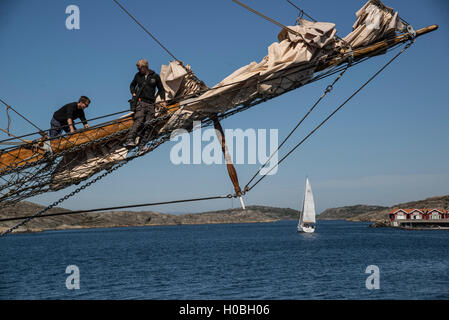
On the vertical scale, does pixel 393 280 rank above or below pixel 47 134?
below

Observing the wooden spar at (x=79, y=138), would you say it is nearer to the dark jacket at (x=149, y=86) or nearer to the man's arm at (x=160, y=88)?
the man's arm at (x=160, y=88)

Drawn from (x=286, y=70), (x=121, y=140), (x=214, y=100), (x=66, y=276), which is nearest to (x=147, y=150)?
(x=121, y=140)

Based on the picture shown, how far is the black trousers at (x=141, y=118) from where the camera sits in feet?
28.0

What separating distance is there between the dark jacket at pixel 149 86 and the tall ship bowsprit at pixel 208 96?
0.13m

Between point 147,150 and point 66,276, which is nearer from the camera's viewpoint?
point 147,150

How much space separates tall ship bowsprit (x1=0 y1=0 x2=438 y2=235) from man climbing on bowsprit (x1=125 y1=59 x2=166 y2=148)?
0.52 ft

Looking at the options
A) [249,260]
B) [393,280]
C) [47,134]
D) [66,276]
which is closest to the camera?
[47,134]

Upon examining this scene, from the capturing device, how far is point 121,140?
8.79 metres

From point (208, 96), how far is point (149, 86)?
3.88 ft

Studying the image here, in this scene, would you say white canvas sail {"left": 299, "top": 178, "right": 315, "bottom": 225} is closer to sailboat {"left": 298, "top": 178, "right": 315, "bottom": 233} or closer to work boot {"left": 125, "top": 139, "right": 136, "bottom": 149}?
sailboat {"left": 298, "top": 178, "right": 315, "bottom": 233}
